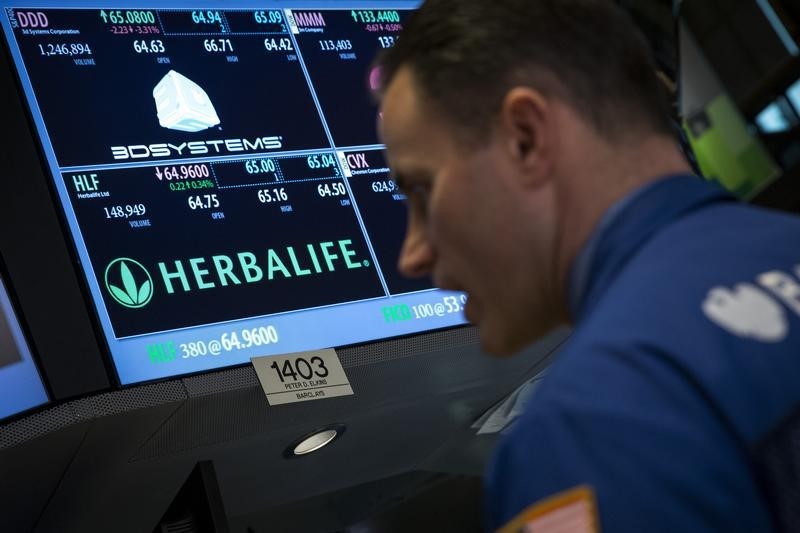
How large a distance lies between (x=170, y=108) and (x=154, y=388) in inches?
21.6

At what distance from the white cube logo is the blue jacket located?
1.38 metres

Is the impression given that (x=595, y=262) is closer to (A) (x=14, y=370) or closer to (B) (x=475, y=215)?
(B) (x=475, y=215)

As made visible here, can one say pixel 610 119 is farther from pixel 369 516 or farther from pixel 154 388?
pixel 369 516

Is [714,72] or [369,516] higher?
[714,72]

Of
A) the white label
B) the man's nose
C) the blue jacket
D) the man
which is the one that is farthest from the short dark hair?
the white label

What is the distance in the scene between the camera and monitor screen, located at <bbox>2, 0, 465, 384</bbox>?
202 cm

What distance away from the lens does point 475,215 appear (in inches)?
47.3

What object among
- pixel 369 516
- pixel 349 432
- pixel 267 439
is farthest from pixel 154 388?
pixel 369 516

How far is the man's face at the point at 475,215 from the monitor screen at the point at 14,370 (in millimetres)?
774

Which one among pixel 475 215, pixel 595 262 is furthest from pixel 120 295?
pixel 595 262

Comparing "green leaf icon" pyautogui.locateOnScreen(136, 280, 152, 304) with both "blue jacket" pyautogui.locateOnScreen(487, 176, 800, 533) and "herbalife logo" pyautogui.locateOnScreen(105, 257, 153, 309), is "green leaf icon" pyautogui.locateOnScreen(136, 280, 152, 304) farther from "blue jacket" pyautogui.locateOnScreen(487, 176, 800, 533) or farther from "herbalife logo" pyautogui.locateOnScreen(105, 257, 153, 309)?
"blue jacket" pyautogui.locateOnScreen(487, 176, 800, 533)

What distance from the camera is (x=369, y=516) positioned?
269 centimetres

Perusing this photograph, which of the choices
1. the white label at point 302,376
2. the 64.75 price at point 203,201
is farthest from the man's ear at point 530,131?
the 64.75 price at point 203,201

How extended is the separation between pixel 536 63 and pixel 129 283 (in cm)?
103
